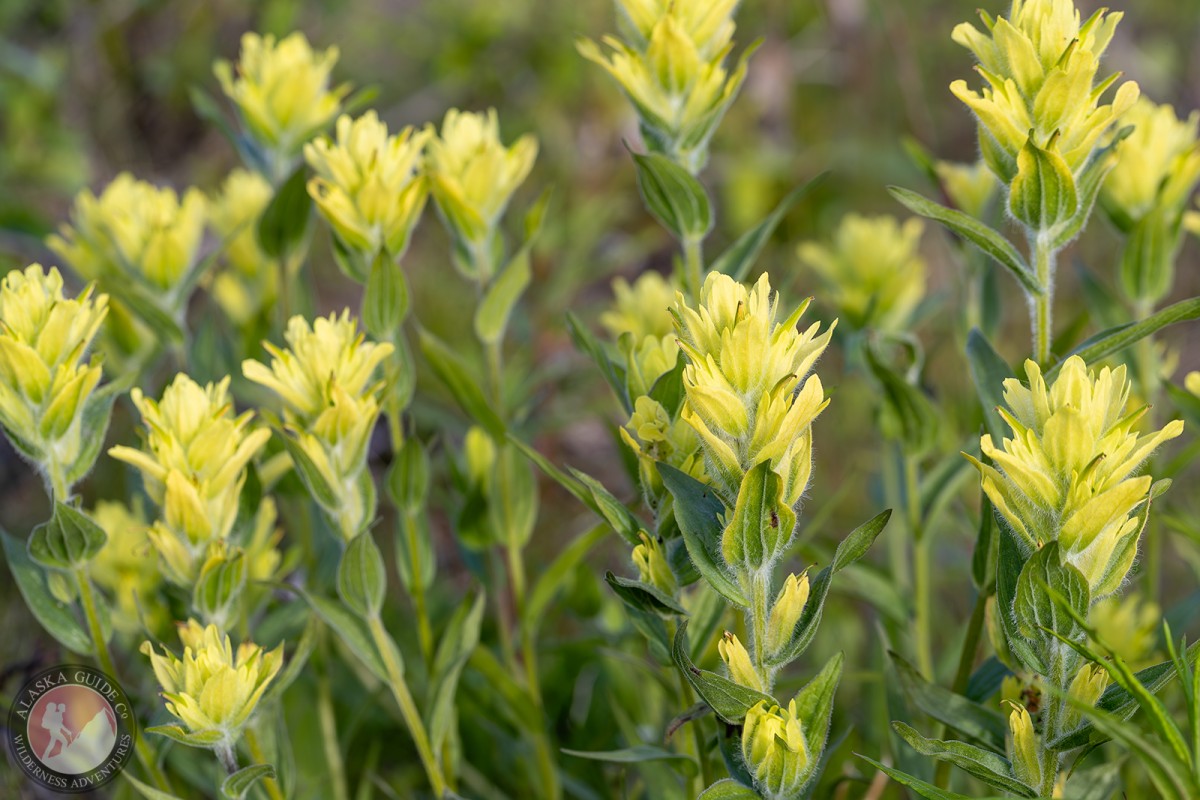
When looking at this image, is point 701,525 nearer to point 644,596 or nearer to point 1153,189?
point 644,596

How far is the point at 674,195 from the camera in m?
1.24

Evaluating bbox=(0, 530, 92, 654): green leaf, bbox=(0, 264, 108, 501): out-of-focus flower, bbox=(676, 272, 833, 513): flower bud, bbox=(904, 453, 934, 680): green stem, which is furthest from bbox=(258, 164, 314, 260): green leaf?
bbox=(904, 453, 934, 680): green stem

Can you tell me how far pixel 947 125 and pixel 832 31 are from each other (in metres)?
0.49

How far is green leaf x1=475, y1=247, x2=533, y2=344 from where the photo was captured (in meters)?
1.39

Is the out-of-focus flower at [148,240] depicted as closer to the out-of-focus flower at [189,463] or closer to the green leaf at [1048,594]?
the out-of-focus flower at [189,463]

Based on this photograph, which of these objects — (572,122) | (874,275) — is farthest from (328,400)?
(572,122)

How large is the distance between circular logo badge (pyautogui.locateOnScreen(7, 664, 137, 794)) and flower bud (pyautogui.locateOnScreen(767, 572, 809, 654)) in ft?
2.46

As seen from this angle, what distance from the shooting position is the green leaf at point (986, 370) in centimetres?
109

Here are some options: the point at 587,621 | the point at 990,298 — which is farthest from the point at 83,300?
the point at 990,298

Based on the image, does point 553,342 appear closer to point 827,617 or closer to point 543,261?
point 543,261

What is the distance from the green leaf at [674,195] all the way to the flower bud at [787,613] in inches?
18.2

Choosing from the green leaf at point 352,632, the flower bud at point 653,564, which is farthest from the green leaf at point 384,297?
the flower bud at point 653,564

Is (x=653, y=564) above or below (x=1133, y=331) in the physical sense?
below

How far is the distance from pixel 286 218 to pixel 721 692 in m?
0.94
